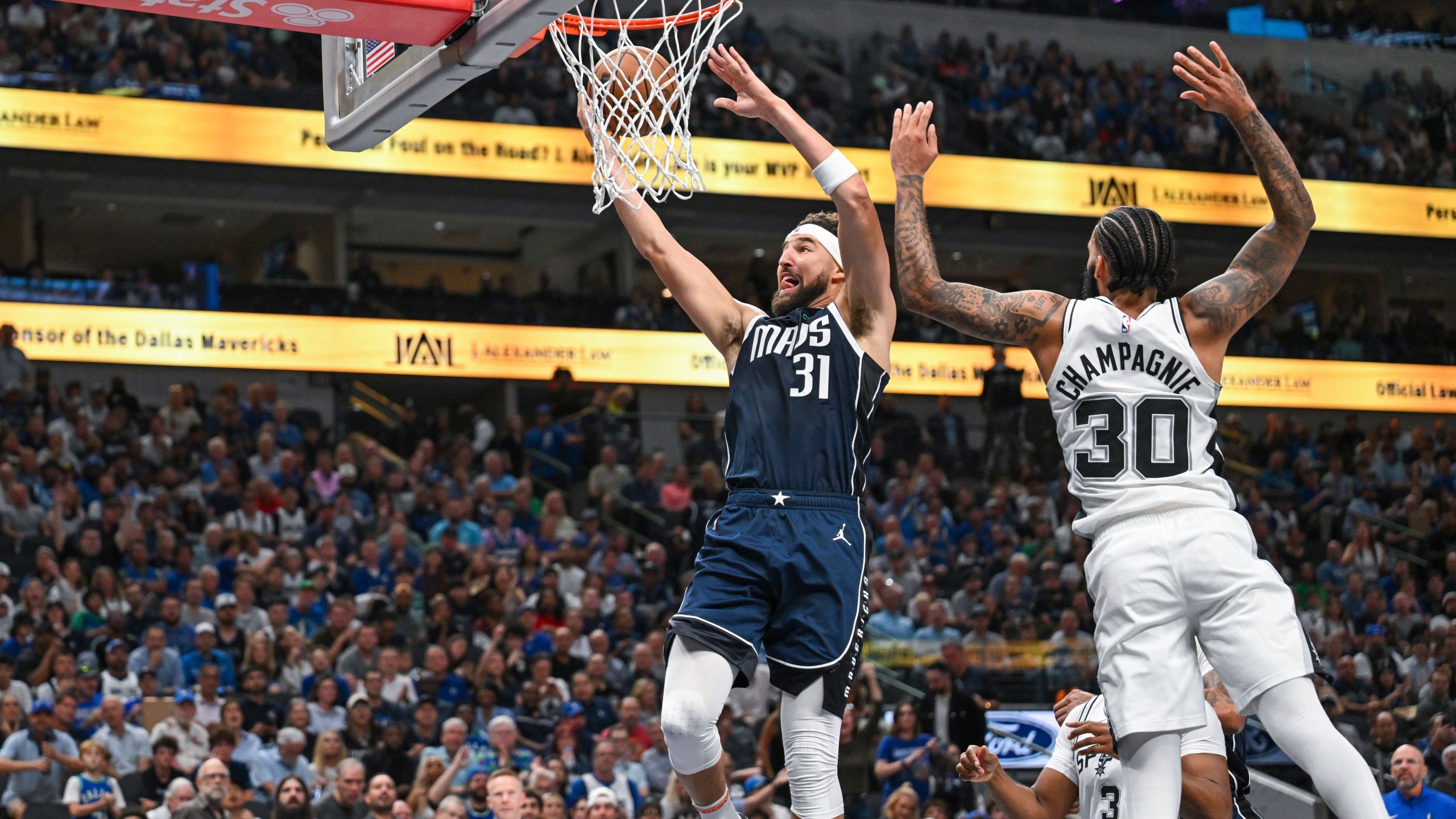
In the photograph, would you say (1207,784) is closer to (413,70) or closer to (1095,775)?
(1095,775)

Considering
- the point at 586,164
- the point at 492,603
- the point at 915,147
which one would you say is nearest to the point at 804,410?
the point at 915,147

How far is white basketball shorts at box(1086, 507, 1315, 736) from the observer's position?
452 cm

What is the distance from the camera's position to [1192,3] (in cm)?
3447

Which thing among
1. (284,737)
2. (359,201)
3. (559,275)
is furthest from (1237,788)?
(559,275)

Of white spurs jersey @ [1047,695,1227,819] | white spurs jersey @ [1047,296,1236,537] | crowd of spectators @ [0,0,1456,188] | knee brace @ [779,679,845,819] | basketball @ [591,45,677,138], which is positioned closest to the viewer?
white spurs jersey @ [1047,296,1236,537]

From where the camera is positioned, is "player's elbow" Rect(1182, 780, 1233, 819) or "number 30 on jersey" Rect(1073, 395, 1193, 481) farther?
"player's elbow" Rect(1182, 780, 1233, 819)

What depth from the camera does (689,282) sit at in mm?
5941

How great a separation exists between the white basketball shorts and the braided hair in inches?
29.8

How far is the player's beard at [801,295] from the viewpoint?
578 cm

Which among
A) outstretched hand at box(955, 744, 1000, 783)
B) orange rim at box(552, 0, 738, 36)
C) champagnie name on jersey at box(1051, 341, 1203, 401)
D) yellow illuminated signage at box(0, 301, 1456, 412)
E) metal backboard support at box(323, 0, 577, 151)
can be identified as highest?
yellow illuminated signage at box(0, 301, 1456, 412)

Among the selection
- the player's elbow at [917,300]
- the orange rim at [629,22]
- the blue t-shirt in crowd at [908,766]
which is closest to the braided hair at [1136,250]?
the player's elbow at [917,300]

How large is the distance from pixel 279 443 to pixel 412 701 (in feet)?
22.8

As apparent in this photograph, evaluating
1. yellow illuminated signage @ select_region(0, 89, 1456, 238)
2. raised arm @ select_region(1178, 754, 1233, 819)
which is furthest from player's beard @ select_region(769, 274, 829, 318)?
yellow illuminated signage @ select_region(0, 89, 1456, 238)

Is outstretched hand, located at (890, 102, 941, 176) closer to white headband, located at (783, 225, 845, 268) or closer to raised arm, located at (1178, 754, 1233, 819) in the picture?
white headband, located at (783, 225, 845, 268)
